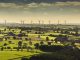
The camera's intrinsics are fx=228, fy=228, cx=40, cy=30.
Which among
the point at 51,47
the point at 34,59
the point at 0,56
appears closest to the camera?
the point at 34,59

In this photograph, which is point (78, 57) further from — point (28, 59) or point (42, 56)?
point (28, 59)

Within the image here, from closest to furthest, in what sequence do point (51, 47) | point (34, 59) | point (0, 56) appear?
point (34, 59)
point (0, 56)
point (51, 47)

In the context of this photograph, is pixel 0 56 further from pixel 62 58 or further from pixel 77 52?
pixel 77 52

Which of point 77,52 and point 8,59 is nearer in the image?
point 8,59

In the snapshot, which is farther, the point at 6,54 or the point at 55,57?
the point at 6,54

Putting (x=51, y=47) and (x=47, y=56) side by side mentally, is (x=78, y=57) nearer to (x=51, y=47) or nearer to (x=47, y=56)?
(x=47, y=56)

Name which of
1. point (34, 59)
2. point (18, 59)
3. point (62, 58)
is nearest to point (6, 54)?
point (18, 59)

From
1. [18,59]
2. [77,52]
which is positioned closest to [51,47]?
[77,52]
